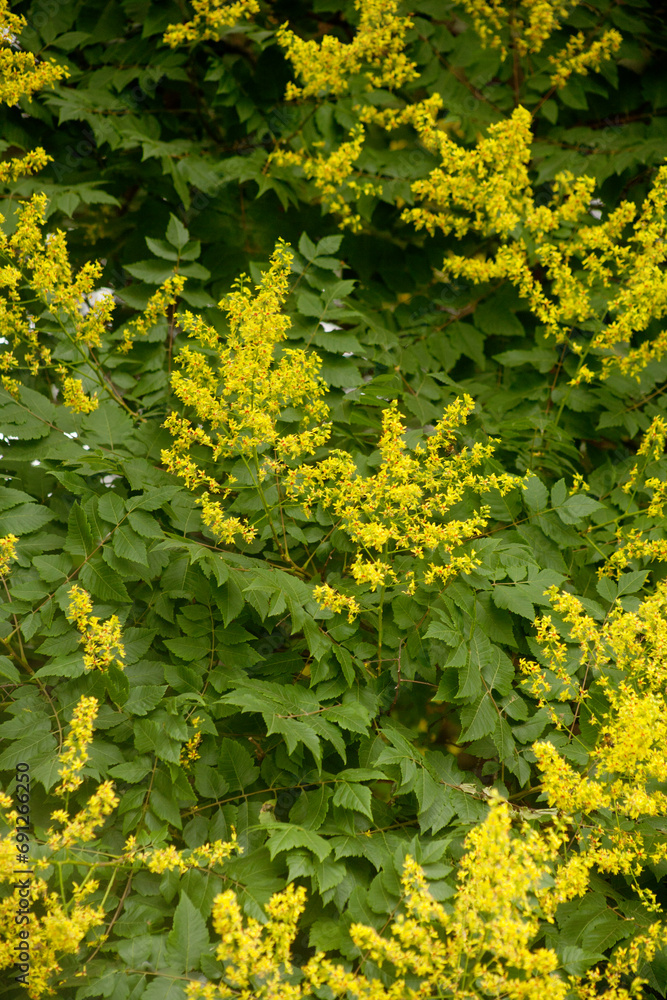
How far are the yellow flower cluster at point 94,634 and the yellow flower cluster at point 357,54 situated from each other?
2.61 metres

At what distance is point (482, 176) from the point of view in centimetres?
322

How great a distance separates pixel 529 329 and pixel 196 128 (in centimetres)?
214

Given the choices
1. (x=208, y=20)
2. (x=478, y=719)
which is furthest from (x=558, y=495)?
(x=208, y=20)

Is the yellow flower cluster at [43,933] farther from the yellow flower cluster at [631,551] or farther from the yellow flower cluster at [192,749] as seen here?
the yellow flower cluster at [631,551]

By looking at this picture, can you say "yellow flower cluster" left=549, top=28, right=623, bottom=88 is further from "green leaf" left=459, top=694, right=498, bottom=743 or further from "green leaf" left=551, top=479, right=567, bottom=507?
"green leaf" left=459, top=694, right=498, bottom=743

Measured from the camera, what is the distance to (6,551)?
7.55 feet

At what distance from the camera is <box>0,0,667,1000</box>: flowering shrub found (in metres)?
1.94

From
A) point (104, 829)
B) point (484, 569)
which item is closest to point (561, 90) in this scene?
point (484, 569)

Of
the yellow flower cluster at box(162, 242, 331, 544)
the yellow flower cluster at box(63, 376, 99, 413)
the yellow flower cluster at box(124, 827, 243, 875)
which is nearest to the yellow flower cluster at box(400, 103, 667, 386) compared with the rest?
the yellow flower cluster at box(162, 242, 331, 544)

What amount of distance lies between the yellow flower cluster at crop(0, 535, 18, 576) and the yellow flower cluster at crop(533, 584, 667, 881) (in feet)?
5.57

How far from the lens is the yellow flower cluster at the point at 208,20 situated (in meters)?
3.35

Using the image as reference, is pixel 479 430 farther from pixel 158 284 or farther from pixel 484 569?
pixel 158 284

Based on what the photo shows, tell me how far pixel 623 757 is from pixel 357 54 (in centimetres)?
317

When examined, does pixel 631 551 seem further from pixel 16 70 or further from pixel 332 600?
pixel 16 70
